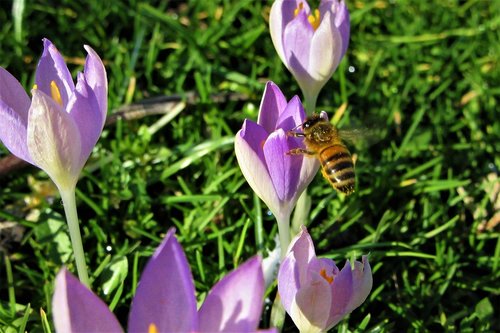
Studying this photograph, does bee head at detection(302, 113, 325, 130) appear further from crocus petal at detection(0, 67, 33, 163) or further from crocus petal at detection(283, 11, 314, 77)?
crocus petal at detection(0, 67, 33, 163)

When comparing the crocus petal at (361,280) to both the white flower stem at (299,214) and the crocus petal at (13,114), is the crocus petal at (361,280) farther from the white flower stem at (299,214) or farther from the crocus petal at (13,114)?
the crocus petal at (13,114)

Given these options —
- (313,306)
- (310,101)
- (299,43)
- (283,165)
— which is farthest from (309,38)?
(313,306)

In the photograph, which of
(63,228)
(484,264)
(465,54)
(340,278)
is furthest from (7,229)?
(465,54)

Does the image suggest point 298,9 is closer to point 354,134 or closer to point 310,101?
point 310,101

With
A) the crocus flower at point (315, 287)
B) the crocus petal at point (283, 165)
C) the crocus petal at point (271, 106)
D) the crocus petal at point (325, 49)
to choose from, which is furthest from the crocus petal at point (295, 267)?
the crocus petal at point (325, 49)

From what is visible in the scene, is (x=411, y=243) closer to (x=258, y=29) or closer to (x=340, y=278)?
(x=340, y=278)

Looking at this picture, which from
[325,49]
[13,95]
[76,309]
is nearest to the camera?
[76,309]
